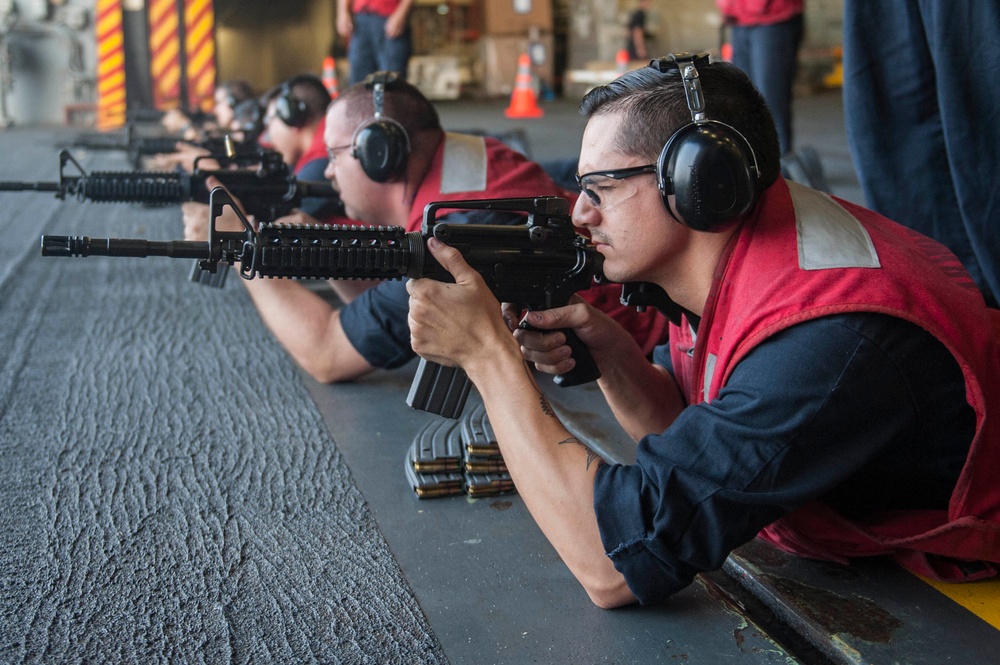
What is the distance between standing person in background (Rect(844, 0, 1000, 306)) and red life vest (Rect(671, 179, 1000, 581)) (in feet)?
3.36

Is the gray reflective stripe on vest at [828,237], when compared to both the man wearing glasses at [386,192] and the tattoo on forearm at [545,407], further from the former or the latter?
the man wearing glasses at [386,192]

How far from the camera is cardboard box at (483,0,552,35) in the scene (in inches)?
547

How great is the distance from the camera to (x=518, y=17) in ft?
45.9

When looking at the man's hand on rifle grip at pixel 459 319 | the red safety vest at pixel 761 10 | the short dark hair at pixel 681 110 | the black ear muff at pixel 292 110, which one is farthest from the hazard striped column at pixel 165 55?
the short dark hair at pixel 681 110

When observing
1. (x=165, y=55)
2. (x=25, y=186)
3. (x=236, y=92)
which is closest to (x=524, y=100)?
(x=165, y=55)

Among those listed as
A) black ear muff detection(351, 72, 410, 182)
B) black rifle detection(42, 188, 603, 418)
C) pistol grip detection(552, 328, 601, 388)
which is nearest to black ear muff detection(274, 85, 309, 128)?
black ear muff detection(351, 72, 410, 182)

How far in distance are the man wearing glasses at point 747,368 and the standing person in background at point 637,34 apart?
39.3 ft

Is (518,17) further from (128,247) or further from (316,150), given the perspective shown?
(128,247)

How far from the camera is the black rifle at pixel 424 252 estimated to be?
1.68 meters

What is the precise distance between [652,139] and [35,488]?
1.49m

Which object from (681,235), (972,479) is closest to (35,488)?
(681,235)

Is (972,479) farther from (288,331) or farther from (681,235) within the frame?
(288,331)

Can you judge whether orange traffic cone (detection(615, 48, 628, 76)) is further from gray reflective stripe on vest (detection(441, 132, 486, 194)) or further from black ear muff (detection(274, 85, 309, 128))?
gray reflective stripe on vest (detection(441, 132, 486, 194))

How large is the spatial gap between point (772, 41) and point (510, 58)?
369 inches
